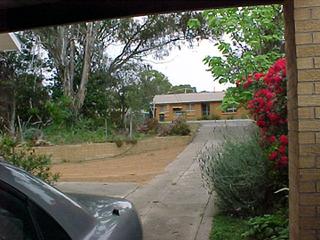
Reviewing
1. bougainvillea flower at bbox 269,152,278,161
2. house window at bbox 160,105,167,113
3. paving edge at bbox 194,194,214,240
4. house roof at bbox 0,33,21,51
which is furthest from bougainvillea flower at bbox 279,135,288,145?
house window at bbox 160,105,167,113

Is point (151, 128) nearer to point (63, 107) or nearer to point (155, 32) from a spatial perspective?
point (63, 107)

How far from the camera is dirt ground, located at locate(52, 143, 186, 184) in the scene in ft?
45.1

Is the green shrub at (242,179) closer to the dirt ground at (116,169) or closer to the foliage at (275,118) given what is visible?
the foliage at (275,118)

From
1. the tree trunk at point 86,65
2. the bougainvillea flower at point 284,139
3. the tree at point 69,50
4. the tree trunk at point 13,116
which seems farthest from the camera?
the tree at point 69,50

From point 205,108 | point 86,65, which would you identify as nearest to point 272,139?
point 86,65

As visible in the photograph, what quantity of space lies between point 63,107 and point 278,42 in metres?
16.1

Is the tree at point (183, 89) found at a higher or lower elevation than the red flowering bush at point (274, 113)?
higher

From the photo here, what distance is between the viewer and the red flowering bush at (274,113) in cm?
668

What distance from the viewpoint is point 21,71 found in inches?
1011

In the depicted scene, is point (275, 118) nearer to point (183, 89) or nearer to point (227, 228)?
point (227, 228)

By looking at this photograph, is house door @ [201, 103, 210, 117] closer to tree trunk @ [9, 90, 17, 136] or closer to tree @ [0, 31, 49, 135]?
tree @ [0, 31, 49, 135]

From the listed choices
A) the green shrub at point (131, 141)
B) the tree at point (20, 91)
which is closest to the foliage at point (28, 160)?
the tree at point (20, 91)

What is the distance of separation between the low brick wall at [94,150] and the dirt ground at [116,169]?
59 cm

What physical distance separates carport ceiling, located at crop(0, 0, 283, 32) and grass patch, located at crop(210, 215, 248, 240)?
2917 mm
